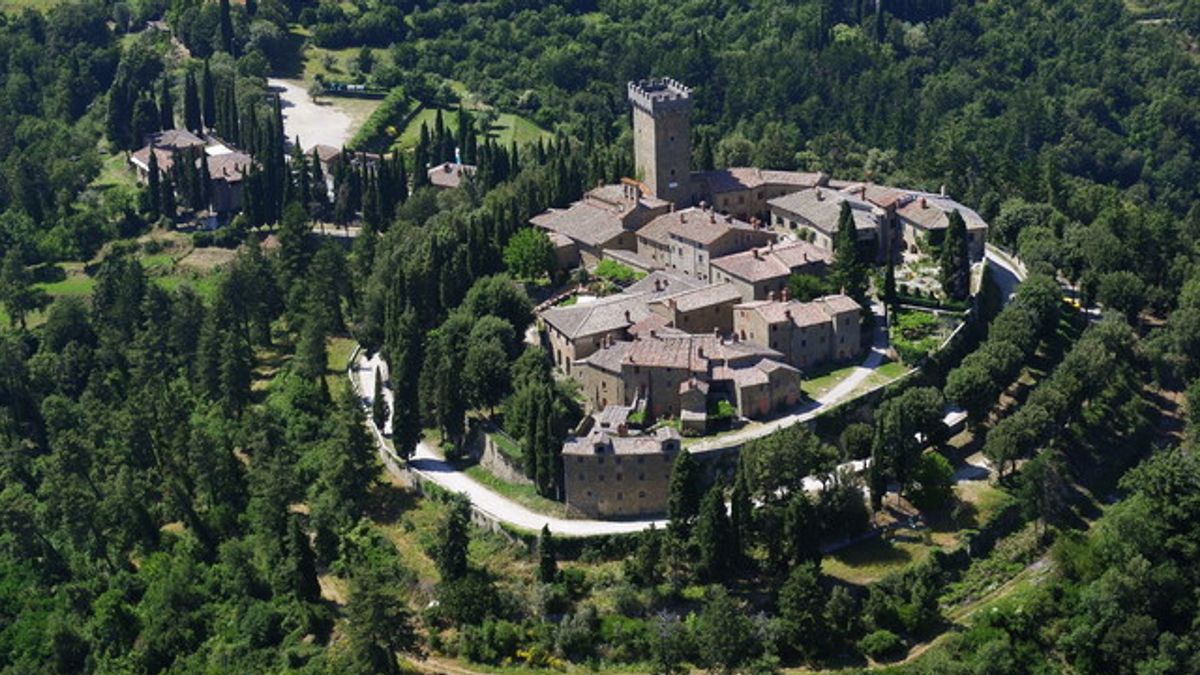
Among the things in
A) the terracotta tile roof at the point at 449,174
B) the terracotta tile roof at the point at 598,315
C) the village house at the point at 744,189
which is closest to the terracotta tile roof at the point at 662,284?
the terracotta tile roof at the point at 598,315

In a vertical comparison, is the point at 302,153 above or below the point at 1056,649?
above

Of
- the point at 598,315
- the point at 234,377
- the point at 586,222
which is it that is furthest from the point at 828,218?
the point at 234,377

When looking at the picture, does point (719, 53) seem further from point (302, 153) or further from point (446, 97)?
point (302, 153)

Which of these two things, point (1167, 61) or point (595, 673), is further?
point (1167, 61)

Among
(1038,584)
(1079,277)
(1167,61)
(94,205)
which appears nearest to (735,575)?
(1038,584)

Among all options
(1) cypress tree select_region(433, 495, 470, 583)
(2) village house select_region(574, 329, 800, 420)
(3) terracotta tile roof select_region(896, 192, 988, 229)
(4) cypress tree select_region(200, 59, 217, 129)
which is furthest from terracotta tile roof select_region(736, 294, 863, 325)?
(4) cypress tree select_region(200, 59, 217, 129)

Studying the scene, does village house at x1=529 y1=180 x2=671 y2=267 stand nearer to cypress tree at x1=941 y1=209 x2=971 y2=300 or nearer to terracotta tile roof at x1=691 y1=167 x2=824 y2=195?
terracotta tile roof at x1=691 y1=167 x2=824 y2=195

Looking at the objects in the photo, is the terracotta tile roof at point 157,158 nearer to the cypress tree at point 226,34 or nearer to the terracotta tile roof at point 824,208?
the cypress tree at point 226,34

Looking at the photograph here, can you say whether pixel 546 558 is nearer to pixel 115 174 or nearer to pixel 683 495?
pixel 683 495
